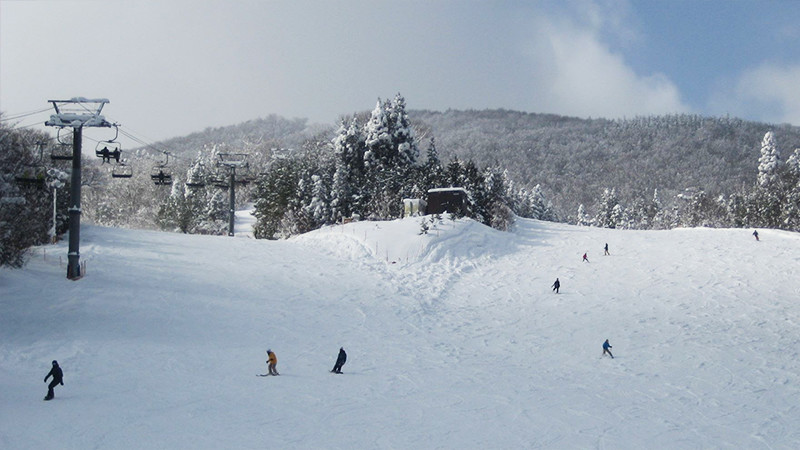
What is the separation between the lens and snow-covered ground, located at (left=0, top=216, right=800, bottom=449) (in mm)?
17359

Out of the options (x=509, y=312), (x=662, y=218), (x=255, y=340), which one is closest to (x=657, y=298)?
(x=509, y=312)

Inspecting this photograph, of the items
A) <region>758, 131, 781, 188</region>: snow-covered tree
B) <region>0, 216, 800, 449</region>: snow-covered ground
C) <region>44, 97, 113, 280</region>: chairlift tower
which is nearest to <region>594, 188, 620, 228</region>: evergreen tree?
<region>758, 131, 781, 188</region>: snow-covered tree

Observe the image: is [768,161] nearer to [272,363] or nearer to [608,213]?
[608,213]

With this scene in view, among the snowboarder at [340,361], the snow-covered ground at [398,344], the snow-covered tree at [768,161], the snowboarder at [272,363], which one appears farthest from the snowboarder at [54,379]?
the snow-covered tree at [768,161]

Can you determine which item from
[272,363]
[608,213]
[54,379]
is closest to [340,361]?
[272,363]

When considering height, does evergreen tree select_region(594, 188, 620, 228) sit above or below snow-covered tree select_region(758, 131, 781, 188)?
below

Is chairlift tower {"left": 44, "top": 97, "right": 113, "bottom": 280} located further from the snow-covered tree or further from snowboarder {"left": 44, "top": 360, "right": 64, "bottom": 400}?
the snow-covered tree

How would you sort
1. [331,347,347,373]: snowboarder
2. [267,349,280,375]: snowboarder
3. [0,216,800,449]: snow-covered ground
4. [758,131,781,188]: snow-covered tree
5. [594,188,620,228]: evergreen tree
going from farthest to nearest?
[594,188,620,228]: evergreen tree < [758,131,781,188]: snow-covered tree < [331,347,347,373]: snowboarder < [267,349,280,375]: snowboarder < [0,216,800,449]: snow-covered ground

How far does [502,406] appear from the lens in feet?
65.7

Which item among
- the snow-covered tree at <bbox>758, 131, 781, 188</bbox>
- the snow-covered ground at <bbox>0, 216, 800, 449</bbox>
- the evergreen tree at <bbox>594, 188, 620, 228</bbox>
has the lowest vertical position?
the snow-covered ground at <bbox>0, 216, 800, 449</bbox>

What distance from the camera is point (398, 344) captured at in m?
28.0

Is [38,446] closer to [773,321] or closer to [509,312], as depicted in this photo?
[509,312]

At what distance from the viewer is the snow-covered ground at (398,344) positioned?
1736 cm

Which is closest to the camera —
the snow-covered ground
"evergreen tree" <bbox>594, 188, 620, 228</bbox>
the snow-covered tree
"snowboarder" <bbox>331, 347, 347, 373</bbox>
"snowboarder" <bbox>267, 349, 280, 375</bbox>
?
the snow-covered ground
